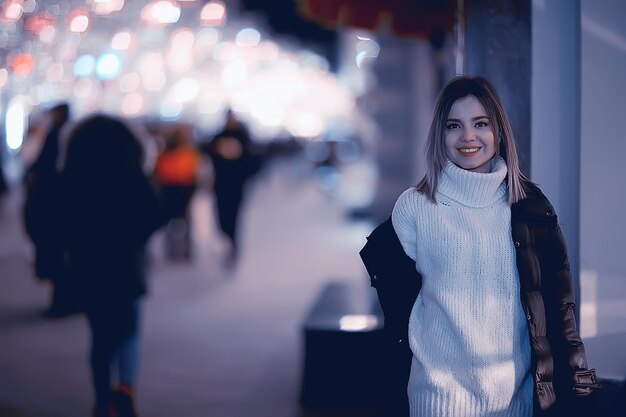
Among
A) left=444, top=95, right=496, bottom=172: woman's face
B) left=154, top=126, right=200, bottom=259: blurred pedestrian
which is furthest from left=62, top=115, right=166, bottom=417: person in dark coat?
left=154, top=126, right=200, bottom=259: blurred pedestrian

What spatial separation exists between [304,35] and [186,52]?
3.84 metres

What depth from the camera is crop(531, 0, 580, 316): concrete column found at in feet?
12.0

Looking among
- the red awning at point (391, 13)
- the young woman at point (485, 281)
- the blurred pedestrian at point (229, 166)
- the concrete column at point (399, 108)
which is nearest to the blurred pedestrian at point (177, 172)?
the blurred pedestrian at point (229, 166)

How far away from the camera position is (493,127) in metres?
2.88

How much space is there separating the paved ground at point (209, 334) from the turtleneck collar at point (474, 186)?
99 cm

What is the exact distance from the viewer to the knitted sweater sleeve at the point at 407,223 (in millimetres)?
2945

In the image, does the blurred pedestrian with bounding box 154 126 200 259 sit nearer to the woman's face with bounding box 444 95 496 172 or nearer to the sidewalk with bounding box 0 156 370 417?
the sidewalk with bounding box 0 156 370 417

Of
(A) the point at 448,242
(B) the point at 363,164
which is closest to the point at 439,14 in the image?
(A) the point at 448,242

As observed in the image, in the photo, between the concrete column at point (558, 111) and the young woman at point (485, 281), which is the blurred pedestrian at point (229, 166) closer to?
the concrete column at point (558, 111)

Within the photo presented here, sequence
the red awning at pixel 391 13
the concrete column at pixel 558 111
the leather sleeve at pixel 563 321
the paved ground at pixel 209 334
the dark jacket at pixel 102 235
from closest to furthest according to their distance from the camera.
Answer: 1. the leather sleeve at pixel 563 321
2. the concrete column at pixel 558 111
3. the dark jacket at pixel 102 235
4. the paved ground at pixel 209 334
5. the red awning at pixel 391 13

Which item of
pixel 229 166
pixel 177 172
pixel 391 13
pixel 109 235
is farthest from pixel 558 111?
pixel 177 172

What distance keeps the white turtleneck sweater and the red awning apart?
15.5 ft

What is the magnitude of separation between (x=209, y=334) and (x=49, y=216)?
3185mm

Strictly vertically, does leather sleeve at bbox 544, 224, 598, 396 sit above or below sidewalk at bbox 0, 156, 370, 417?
above
